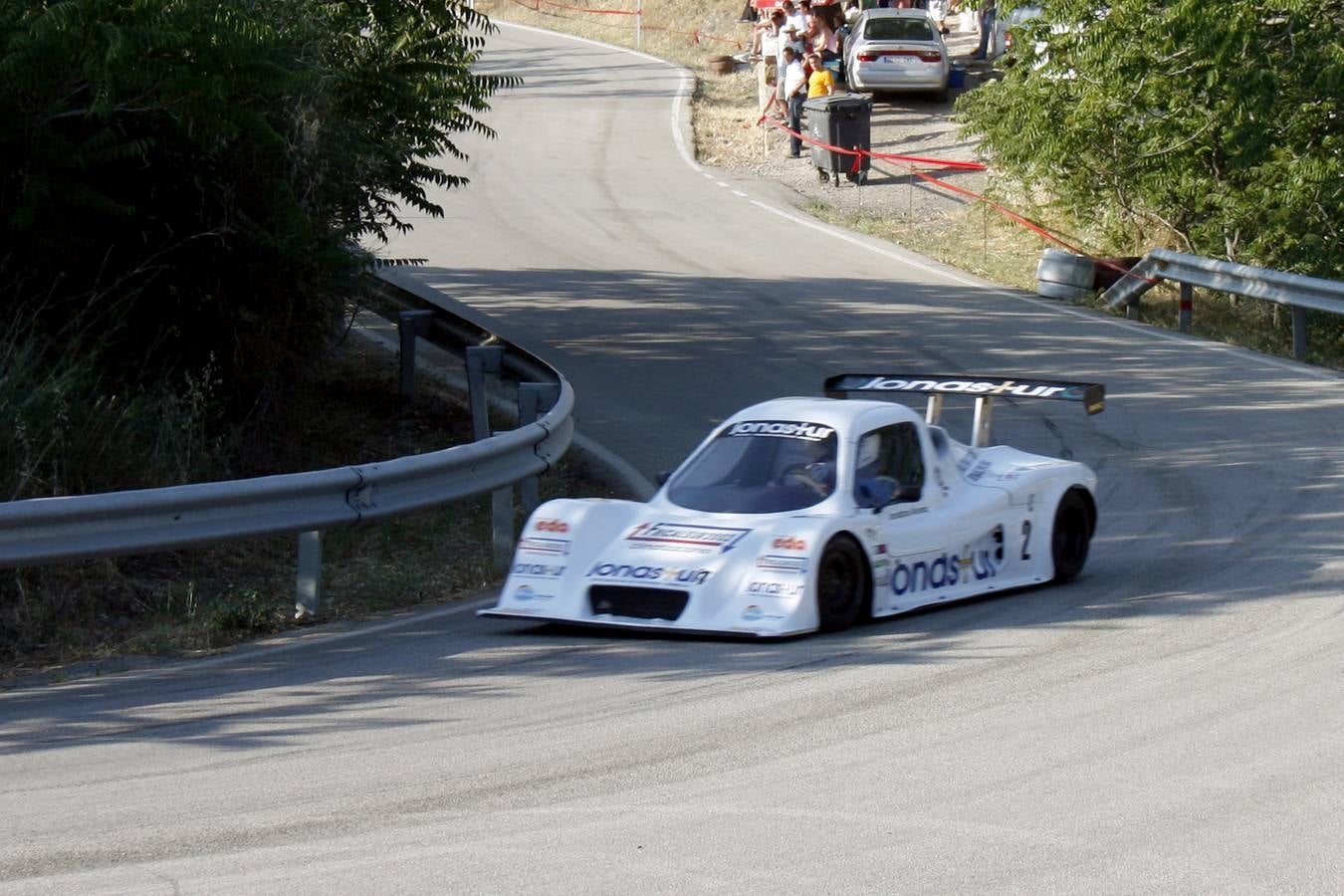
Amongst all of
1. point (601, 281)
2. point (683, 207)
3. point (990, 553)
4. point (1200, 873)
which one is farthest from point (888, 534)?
point (683, 207)

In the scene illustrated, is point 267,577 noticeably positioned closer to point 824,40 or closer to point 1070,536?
point 1070,536

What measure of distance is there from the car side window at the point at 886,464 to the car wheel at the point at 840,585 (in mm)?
452

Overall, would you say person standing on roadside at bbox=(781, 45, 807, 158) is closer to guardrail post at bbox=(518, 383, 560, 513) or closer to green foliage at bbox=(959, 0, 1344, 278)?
green foliage at bbox=(959, 0, 1344, 278)

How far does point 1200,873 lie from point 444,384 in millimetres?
11842

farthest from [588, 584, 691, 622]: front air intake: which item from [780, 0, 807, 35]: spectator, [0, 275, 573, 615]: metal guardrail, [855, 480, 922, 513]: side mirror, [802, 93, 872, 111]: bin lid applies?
[780, 0, 807, 35]: spectator

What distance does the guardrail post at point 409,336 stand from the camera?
→ 46.7 feet

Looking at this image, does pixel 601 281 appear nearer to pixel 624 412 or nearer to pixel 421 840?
pixel 624 412

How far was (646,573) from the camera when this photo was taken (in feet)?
29.4

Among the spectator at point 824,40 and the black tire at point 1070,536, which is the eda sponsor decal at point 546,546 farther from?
the spectator at point 824,40

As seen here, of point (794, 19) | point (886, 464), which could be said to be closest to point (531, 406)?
point (886, 464)

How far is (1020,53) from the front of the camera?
25.0 metres

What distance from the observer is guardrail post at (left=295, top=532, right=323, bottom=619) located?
30.6ft

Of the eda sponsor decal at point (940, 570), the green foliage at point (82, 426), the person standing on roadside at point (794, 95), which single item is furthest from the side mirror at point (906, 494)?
the person standing on roadside at point (794, 95)

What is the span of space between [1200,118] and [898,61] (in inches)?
593
